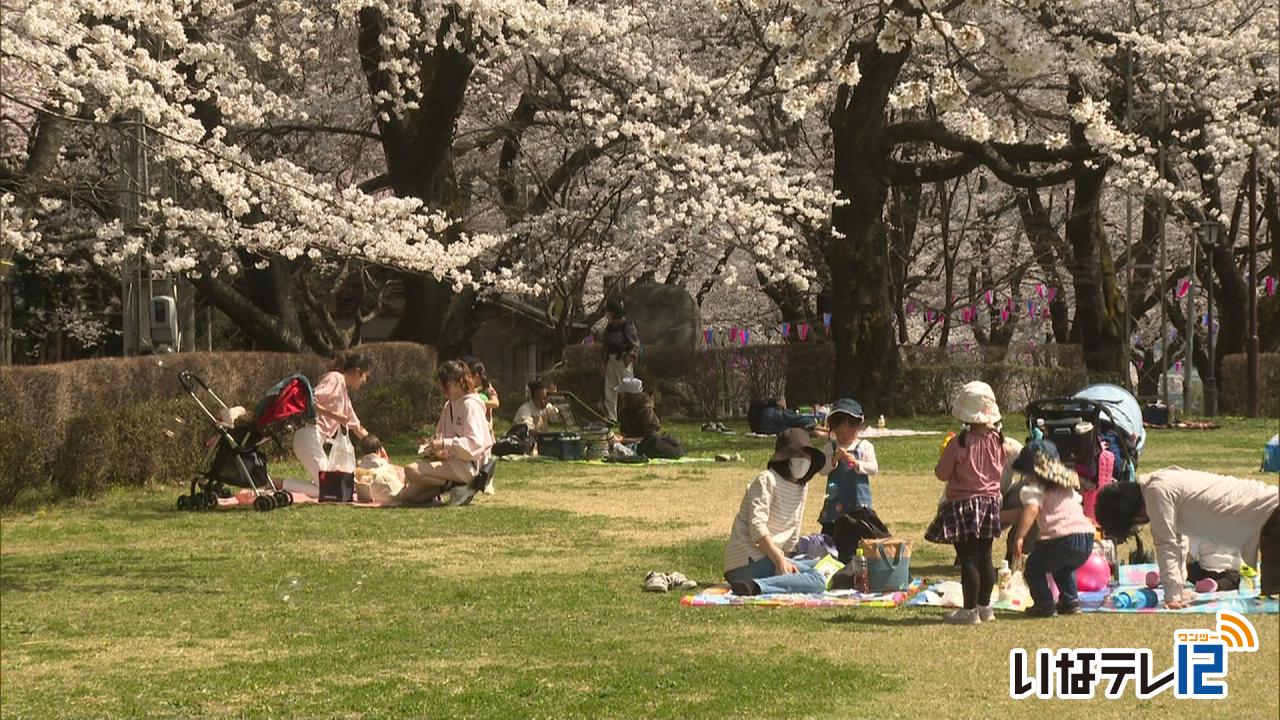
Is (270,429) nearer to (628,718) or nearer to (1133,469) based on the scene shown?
(1133,469)

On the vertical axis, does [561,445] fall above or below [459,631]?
above

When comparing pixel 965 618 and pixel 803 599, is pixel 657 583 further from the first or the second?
pixel 965 618

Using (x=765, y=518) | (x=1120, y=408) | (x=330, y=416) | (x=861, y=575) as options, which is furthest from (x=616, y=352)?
(x=861, y=575)

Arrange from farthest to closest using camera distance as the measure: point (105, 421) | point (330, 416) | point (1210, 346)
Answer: point (1210, 346), point (330, 416), point (105, 421)

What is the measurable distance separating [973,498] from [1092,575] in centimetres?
99

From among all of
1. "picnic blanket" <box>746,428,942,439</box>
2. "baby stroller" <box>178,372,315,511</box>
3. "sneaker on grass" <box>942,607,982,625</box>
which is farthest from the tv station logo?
"picnic blanket" <box>746,428,942,439</box>

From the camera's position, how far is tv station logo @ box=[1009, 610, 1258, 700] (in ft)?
17.6

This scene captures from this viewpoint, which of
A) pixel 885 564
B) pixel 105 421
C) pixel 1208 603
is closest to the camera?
pixel 1208 603

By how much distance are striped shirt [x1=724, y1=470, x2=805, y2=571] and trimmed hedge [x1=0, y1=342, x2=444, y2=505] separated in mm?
5833

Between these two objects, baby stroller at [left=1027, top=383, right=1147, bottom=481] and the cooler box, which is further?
the cooler box

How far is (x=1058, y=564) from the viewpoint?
7.45 m

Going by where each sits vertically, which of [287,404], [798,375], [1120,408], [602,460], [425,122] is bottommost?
[602,460]

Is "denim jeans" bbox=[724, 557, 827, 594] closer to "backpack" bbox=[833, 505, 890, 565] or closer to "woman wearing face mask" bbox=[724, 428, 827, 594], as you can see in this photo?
"woman wearing face mask" bbox=[724, 428, 827, 594]

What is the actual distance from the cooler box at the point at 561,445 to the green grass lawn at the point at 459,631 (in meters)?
5.44
